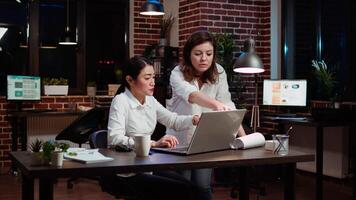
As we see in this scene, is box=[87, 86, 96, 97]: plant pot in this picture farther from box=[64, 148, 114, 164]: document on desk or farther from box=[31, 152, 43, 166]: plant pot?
box=[31, 152, 43, 166]: plant pot

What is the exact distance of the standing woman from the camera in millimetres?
2777

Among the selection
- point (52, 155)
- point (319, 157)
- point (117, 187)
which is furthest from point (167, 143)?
point (319, 157)

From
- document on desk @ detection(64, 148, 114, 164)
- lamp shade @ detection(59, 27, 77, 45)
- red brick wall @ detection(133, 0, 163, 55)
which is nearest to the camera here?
document on desk @ detection(64, 148, 114, 164)

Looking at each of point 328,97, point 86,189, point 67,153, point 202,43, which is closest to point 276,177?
point 328,97

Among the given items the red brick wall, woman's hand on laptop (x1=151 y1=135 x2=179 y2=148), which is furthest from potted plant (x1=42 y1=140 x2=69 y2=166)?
the red brick wall

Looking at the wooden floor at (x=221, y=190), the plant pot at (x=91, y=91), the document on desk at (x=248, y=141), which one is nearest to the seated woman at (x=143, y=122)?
the document on desk at (x=248, y=141)

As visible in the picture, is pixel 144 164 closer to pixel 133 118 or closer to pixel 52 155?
pixel 52 155

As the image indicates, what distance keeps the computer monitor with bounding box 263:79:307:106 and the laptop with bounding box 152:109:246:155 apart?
3.29 metres

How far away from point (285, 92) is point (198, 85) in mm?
3164

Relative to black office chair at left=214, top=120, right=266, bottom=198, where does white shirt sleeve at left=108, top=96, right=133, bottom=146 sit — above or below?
above

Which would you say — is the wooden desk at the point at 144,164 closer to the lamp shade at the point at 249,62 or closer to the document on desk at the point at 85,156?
the document on desk at the point at 85,156

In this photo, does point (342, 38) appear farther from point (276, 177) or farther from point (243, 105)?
point (276, 177)

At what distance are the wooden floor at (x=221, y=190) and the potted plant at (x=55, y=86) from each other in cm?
124

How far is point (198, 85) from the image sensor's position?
2.90 m
